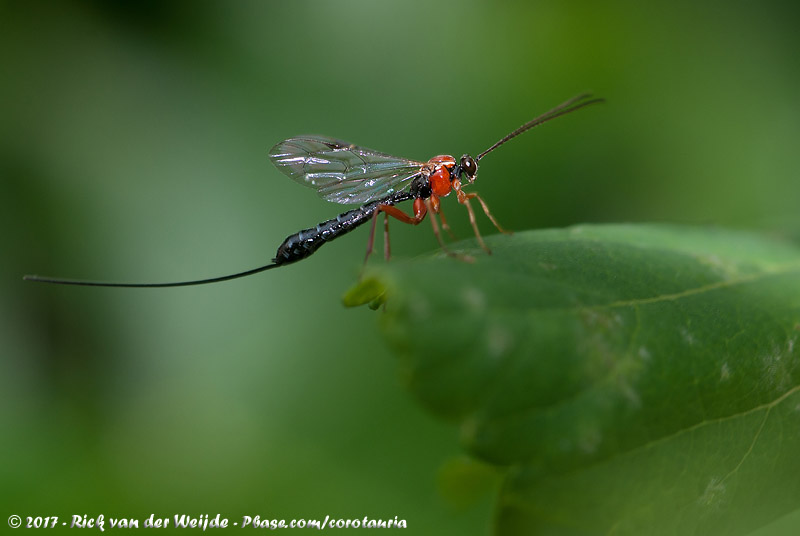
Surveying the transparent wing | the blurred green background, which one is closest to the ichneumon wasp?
the transparent wing

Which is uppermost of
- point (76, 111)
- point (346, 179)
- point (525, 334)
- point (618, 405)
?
point (76, 111)

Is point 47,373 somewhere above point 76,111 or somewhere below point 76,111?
below

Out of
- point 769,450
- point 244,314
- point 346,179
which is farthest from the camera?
point 244,314

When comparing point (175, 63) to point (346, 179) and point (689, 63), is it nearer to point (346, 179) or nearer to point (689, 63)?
point (346, 179)

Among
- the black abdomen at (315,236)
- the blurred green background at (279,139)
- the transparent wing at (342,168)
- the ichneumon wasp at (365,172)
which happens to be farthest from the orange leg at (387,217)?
the blurred green background at (279,139)

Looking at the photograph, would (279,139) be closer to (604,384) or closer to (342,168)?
(342,168)

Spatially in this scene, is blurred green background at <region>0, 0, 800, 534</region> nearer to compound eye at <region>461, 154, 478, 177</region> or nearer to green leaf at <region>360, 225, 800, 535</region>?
compound eye at <region>461, 154, 478, 177</region>

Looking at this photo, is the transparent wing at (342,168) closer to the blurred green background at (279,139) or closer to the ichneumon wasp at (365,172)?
the ichneumon wasp at (365,172)

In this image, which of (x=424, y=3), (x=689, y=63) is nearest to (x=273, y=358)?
(x=424, y=3)
